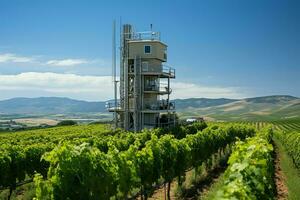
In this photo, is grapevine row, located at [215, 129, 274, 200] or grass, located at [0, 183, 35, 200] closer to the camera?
grapevine row, located at [215, 129, 274, 200]

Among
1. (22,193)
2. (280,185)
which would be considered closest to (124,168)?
(22,193)

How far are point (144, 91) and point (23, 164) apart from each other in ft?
98.5

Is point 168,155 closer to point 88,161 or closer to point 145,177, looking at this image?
point 145,177

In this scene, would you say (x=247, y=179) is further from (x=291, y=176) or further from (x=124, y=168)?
(x=291, y=176)

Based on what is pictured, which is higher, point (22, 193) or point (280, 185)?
point (280, 185)

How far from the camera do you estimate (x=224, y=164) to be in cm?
3431

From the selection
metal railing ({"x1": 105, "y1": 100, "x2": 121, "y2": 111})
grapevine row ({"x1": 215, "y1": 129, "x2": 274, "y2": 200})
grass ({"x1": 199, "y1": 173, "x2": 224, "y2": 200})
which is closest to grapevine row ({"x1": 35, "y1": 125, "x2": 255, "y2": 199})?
grass ({"x1": 199, "y1": 173, "x2": 224, "y2": 200})

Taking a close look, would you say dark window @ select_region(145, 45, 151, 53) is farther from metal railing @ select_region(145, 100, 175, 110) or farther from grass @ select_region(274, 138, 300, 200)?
grass @ select_region(274, 138, 300, 200)

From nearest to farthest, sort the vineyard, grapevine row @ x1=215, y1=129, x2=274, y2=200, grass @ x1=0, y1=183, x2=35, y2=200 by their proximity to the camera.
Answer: grapevine row @ x1=215, y1=129, x2=274, y2=200 < the vineyard < grass @ x1=0, y1=183, x2=35, y2=200

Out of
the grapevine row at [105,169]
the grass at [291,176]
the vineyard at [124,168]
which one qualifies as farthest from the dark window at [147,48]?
the grapevine row at [105,169]


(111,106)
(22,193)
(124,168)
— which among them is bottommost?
(22,193)

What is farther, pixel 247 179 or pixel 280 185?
pixel 280 185

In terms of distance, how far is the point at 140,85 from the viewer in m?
51.0

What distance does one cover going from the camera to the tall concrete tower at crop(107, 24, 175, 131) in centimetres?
5050
